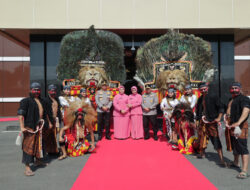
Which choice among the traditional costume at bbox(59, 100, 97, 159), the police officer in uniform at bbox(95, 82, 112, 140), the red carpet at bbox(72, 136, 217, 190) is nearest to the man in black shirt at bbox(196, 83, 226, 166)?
the red carpet at bbox(72, 136, 217, 190)

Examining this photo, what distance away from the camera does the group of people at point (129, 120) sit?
140 inches

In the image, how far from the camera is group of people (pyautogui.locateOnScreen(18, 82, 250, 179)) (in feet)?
11.7

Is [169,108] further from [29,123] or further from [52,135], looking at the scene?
[29,123]

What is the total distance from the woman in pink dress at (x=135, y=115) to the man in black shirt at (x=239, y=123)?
304 centimetres

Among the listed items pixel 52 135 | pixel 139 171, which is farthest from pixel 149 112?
pixel 52 135

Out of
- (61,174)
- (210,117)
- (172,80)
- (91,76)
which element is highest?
(91,76)

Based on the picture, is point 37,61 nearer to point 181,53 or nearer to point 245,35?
point 181,53

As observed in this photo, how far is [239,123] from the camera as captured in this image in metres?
3.37

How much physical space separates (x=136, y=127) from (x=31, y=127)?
331 centimetres

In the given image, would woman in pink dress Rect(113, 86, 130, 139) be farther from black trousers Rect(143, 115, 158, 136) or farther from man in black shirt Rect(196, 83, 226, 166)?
man in black shirt Rect(196, 83, 226, 166)

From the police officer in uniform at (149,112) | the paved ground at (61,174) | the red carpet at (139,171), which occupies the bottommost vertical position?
the paved ground at (61,174)

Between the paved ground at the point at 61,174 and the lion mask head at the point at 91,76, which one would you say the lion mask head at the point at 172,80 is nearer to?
the lion mask head at the point at 91,76

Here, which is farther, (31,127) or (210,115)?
(210,115)

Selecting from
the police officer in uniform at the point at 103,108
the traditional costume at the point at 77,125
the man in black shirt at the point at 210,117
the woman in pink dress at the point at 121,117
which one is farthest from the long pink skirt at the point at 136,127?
the man in black shirt at the point at 210,117
